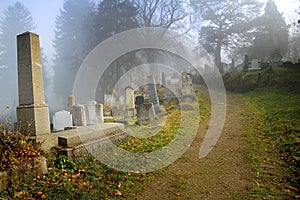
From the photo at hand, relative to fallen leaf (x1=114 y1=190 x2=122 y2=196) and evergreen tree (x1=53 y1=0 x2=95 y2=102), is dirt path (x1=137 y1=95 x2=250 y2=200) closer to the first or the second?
fallen leaf (x1=114 y1=190 x2=122 y2=196)

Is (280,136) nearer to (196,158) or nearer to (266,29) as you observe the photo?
(196,158)

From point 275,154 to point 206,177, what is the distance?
1.87 metres

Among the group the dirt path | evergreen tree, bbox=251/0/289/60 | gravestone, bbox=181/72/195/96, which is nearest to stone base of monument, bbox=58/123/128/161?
the dirt path

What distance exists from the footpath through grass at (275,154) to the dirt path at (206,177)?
212 mm

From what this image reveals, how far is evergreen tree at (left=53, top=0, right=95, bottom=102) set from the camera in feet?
89.2

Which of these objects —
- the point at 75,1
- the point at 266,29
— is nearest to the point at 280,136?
the point at 266,29

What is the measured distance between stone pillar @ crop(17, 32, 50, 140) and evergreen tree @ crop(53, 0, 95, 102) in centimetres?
2305

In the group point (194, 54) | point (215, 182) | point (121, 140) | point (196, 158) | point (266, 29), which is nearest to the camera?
point (215, 182)

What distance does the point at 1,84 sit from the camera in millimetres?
29203

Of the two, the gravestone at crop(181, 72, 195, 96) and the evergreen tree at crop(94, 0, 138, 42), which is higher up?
the evergreen tree at crop(94, 0, 138, 42)

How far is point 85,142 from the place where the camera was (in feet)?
14.6

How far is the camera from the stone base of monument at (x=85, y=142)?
13.2 feet

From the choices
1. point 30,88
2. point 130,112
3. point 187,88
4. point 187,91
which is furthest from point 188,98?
point 30,88

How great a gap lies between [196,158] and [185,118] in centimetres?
410
